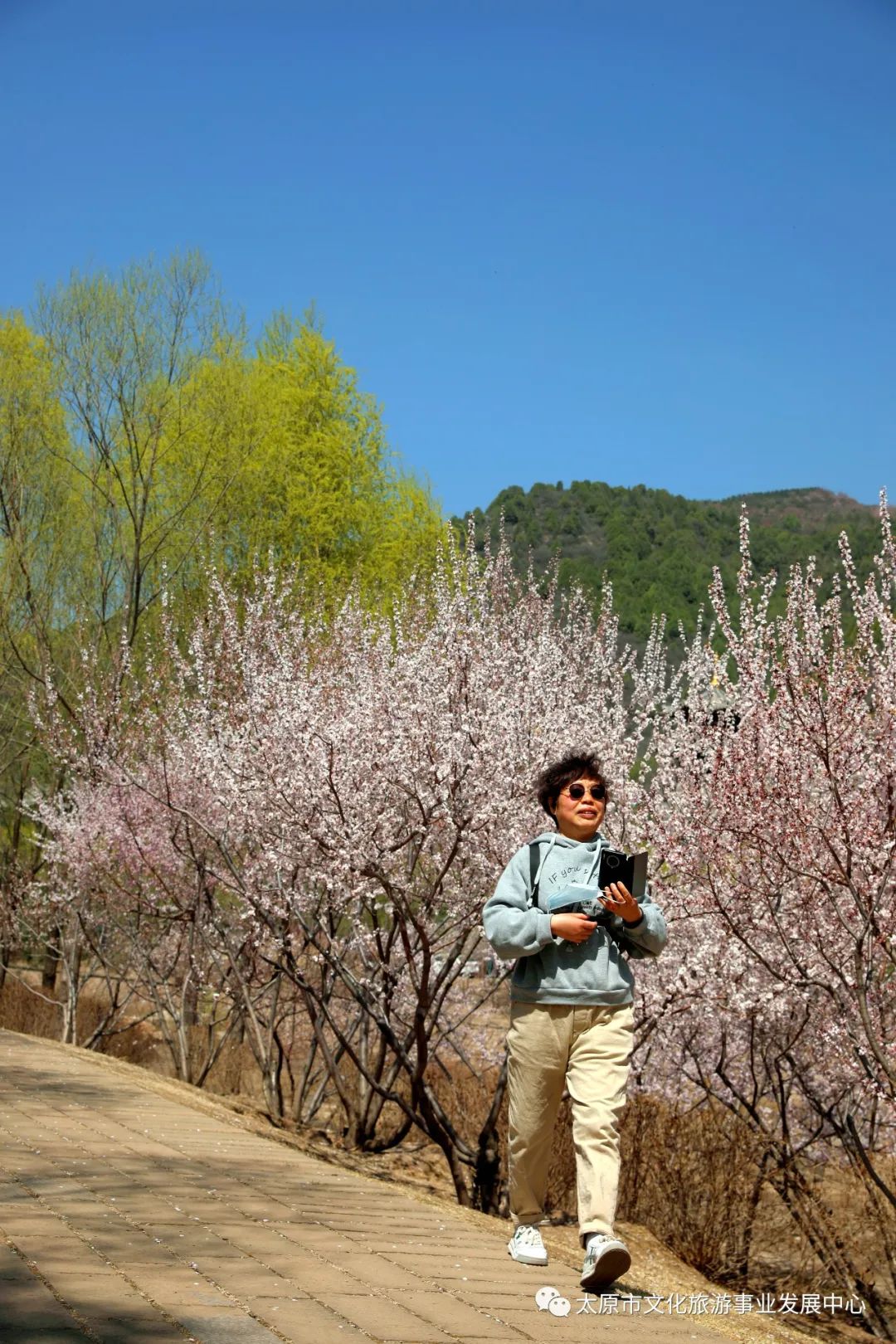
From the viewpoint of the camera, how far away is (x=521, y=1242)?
4.20m

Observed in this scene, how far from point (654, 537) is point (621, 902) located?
8079 cm

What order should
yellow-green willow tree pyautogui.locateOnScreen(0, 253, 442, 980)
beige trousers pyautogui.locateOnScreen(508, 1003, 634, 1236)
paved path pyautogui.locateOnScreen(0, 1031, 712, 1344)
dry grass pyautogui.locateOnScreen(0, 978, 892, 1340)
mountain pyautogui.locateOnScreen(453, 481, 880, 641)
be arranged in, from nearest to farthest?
paved path pyautogui.locateOnScreen(0, 1031, 712, 1344) → beige trousers pyautogui.locateOnScreen(508, 1003, 634, 1236) → dry grass pyautogui.locateOnScreen(0, 978, 892, 1340) → yellow-green willow tree pyautogui.locateOnScreen(0, 253, 442, 980) → mountain pyautogui.locateOnScreen(453, 481, 880, 641)

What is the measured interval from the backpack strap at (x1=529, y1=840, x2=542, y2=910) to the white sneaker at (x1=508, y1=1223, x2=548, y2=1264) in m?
1.00

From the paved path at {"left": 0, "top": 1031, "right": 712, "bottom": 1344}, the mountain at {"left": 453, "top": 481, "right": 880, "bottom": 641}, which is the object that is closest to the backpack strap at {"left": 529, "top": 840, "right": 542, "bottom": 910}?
the paved path at {"left": 0, "top": 1031, "right": 712, "bottom": 1344}

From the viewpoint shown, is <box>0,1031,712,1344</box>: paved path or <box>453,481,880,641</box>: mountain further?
<box>453,481,880,641</box>: mountain

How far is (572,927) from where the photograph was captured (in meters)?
3.94

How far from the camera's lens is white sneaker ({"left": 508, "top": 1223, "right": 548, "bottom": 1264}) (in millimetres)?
4191

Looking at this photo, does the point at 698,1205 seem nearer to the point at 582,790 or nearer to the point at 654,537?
the point at 582,790

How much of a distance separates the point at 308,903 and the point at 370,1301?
695cm

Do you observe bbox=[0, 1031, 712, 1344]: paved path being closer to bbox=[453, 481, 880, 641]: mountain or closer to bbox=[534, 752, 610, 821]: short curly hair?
bbox=[534, 752, 610, 821]: short curly hair

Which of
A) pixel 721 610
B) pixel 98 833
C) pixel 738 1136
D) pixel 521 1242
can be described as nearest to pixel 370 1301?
pixel 521 1242

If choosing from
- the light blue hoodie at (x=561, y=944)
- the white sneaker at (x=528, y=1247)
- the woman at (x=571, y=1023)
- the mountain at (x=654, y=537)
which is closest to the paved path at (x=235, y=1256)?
the white sneaker at (x=528, y=1247)

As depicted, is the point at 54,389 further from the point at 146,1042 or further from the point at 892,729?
the point at 892,729

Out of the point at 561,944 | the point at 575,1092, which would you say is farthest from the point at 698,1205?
the point at 561,944
